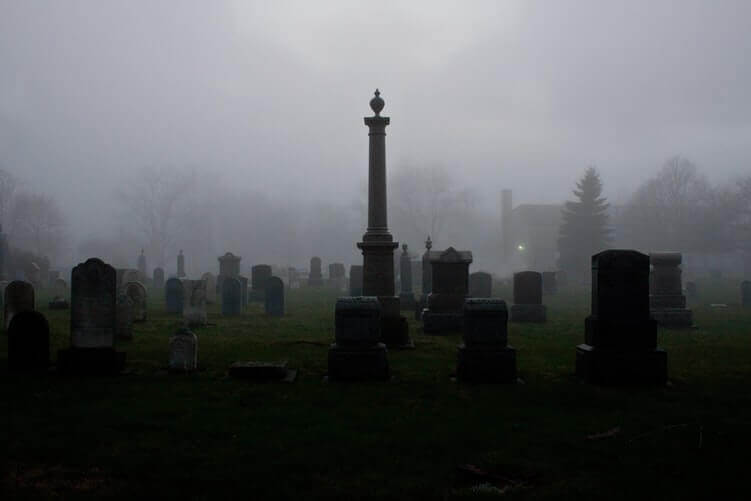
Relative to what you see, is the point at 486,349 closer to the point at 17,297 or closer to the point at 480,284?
the point at 17,297

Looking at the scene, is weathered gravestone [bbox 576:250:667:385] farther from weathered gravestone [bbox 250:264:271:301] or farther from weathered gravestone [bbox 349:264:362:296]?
weathered gravestone [bbox 250:264:271:301]

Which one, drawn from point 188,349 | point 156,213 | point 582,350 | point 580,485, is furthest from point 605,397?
point 156,213

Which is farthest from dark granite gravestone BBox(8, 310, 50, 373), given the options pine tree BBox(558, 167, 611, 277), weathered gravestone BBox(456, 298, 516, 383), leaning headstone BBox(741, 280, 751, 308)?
pine tree BBox(558, 167, 611, 277)

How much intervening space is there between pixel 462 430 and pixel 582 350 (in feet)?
12.4

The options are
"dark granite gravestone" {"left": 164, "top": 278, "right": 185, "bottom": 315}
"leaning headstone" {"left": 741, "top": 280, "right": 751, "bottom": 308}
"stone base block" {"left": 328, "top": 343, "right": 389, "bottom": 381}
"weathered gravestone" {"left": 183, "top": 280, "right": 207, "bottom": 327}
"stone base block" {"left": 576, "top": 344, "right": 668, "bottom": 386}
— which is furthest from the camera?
"leaning headstone" {"left": 741, "top": 280, "right": 751, "bottom": 308}

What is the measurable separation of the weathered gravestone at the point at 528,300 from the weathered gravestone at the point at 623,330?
29.7ft

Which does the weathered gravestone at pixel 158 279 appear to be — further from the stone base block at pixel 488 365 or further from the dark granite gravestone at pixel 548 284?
the stone base block at pixel 488 365

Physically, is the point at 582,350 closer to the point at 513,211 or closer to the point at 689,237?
the point at 689,237

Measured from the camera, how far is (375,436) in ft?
19.6

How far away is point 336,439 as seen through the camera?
19.3 ft

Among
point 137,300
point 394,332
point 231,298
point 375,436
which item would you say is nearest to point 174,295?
point 231,298

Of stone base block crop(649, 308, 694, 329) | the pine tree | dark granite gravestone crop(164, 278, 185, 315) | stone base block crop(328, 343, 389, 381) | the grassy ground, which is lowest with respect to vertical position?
the grassy ground

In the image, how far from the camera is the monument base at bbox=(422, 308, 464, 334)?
601 inches

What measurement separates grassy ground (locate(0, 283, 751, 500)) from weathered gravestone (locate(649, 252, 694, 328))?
6.66 meters
